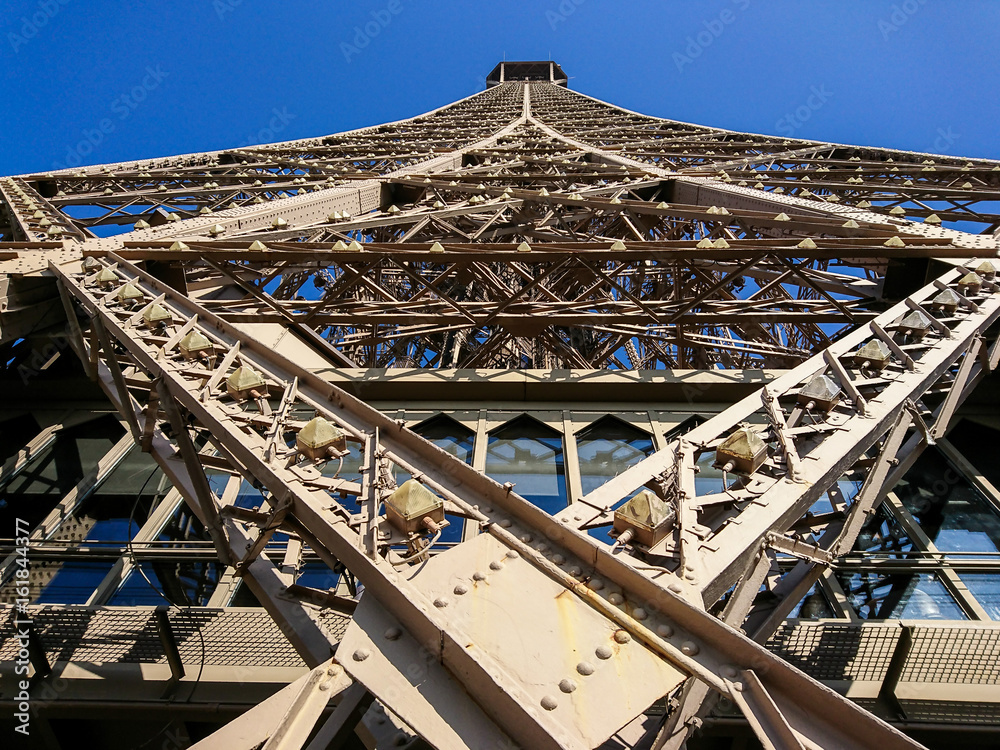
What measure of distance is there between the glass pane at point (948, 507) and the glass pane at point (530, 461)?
3701 mm

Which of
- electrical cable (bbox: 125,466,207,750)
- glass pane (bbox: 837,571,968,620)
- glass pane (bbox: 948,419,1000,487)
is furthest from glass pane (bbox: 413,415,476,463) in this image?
glass pane (bbox: 948,419,1000,487)

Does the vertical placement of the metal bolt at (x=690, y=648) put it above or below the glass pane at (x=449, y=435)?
below

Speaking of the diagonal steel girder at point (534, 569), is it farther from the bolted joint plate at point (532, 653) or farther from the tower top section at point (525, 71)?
the tower top section at point (525, 71)

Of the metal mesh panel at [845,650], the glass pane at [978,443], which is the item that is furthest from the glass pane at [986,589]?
the glass pane at [978,443]

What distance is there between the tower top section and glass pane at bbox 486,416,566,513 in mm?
→ 81464

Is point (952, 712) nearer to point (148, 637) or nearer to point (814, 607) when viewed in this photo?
point (814, 607)

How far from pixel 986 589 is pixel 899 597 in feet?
2.40

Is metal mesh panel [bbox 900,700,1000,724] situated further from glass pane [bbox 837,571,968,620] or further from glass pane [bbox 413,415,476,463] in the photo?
glass pane [bbox 413,415,476,463]

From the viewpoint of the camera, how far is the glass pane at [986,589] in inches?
241

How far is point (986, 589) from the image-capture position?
630 cm

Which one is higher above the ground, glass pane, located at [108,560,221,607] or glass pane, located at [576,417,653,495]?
glass pane, located at [576,417,653,495]

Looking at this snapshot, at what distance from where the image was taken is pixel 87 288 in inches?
287

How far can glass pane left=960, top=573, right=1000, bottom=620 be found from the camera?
6.11 meters

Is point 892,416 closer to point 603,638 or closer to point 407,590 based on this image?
point 603,638
